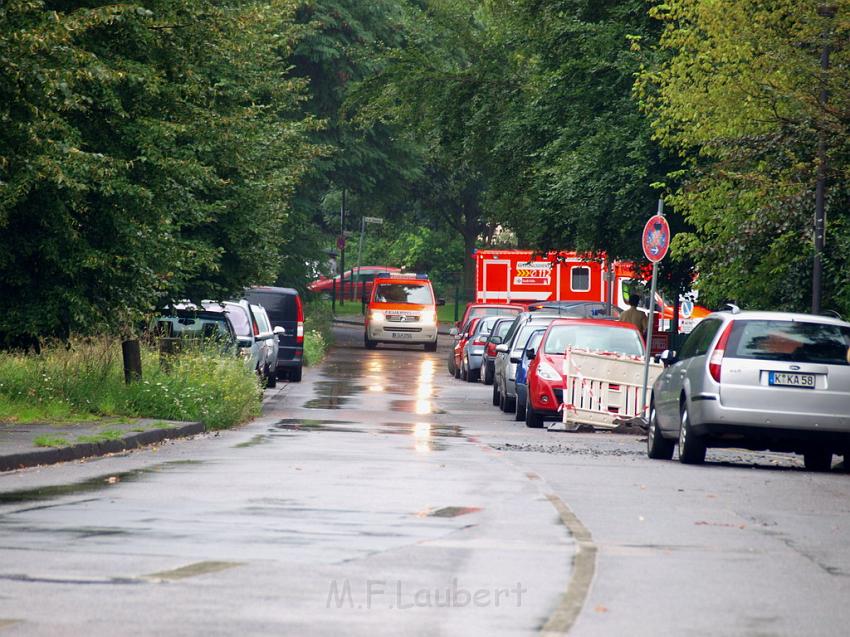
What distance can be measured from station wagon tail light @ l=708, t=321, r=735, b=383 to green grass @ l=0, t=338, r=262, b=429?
740 cm

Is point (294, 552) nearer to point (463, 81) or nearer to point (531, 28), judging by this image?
point (531, 28)

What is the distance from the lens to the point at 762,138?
23.7 meters

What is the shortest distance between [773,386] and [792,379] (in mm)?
207

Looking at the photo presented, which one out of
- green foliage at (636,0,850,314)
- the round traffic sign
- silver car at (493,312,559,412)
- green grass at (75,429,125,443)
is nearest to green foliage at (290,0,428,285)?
silver car at (493,312,559,412)

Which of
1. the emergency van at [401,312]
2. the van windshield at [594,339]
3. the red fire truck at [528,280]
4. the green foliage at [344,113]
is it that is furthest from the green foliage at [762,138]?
the red fire truck at [528,280]

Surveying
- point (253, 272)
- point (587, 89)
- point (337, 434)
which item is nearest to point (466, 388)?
point (587, 89)

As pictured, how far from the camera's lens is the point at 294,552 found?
9812 millimetres

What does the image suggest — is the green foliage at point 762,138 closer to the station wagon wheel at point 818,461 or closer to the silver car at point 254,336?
the station wagon wheel at point 818,461

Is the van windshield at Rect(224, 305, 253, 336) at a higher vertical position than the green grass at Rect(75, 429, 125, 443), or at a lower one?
higher

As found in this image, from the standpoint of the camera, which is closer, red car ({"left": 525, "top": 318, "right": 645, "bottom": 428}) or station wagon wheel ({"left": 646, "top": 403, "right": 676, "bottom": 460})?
station wagon wheel ({"left": 646, "top": 403, "right": 676, "bottom": 460})

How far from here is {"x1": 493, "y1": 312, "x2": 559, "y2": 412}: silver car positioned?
28984 millimetres

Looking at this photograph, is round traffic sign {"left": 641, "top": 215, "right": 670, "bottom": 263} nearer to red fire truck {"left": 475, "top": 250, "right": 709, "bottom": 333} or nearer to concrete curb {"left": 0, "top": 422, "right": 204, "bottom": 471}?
concrete curb {"left": 0, "top": 422, "right": 204, "bottom": 471}

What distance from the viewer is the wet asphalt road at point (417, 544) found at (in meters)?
7.80

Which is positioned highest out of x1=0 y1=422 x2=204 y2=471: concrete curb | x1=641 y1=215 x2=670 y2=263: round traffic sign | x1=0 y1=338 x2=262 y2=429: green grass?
x1=641 y1=215 x2=670 y2=263: round traffic sign
